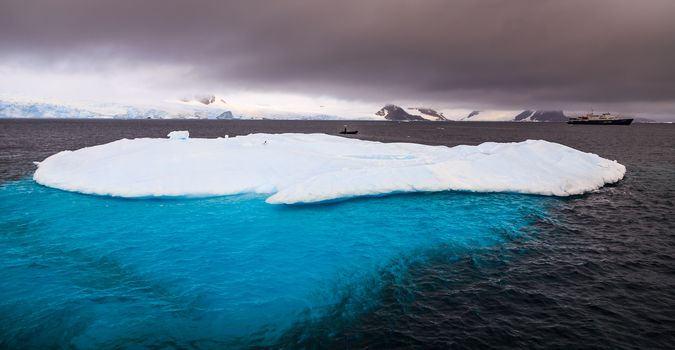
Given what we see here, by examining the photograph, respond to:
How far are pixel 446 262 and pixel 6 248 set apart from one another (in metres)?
18.0

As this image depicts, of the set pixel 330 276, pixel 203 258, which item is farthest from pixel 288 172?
pixel 330 276

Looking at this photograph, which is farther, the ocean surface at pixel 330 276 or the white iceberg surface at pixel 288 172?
the white iceberg surface at pixel 288 172

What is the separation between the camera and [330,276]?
12.9 metres

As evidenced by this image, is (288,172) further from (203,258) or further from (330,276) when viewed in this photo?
(330,276)

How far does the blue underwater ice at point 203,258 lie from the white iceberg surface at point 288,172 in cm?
100

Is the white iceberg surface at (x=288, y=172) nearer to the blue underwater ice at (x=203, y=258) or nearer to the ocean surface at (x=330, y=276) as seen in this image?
the blue underwater ice at (x=203, y=258)

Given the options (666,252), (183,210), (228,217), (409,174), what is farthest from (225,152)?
(666,252)

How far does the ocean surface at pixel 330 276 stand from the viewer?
9508mm

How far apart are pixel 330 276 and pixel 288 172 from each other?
14.4 m

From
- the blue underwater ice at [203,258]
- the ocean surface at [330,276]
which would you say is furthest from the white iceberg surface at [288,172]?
the ocean surface at [330,276]

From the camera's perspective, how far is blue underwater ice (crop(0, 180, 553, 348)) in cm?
973

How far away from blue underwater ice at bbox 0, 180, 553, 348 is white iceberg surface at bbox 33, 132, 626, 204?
1.00 metres

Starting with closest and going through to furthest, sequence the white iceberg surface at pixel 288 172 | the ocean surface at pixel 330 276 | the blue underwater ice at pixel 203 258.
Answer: the ocean surface at pixel 330 276
the blue underwater ice at pixel 203 258
the white iceberg surface at pixel 288 172

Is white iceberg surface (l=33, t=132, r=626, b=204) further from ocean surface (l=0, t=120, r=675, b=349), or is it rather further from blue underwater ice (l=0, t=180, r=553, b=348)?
ocean surface (l=0, t=120, r=675, b=349)
